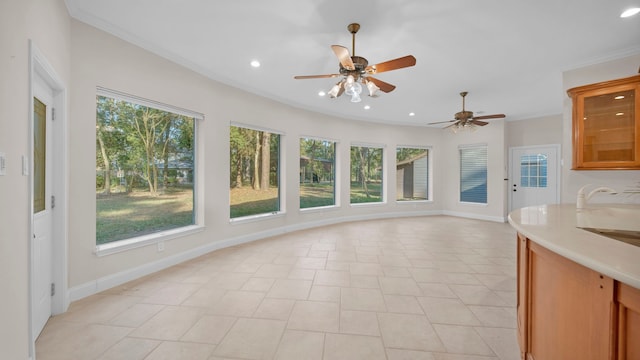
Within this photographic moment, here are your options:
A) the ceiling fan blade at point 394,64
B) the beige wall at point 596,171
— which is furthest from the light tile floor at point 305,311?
the ceiling fan blade at point 394,64

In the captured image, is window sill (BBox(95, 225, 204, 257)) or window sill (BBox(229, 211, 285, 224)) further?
window sill (BBox(229, 211, 285, 224))

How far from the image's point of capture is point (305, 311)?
2.39 m

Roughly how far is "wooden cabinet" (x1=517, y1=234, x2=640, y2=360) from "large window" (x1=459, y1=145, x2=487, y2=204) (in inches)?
262

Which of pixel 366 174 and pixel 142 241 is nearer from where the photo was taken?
pixel 142 241

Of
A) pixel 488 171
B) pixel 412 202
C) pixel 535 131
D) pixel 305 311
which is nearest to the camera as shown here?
pixel 305 311

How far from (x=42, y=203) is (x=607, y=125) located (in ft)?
19.0

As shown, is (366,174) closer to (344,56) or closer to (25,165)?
(344,56)

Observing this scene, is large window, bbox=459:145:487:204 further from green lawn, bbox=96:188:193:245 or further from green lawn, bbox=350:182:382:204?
green lawn, bbox=96:188:193:245

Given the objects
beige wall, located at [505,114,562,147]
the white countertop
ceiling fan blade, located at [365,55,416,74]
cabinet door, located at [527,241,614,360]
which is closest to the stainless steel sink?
the white countertop

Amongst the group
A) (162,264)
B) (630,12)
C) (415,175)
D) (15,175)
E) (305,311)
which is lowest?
(305,311)

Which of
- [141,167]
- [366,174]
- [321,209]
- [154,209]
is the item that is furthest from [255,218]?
[366,174]

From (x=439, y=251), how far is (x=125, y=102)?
492 cm

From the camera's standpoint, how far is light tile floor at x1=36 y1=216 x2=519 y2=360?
1.87 metres

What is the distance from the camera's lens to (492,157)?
7055 mm
